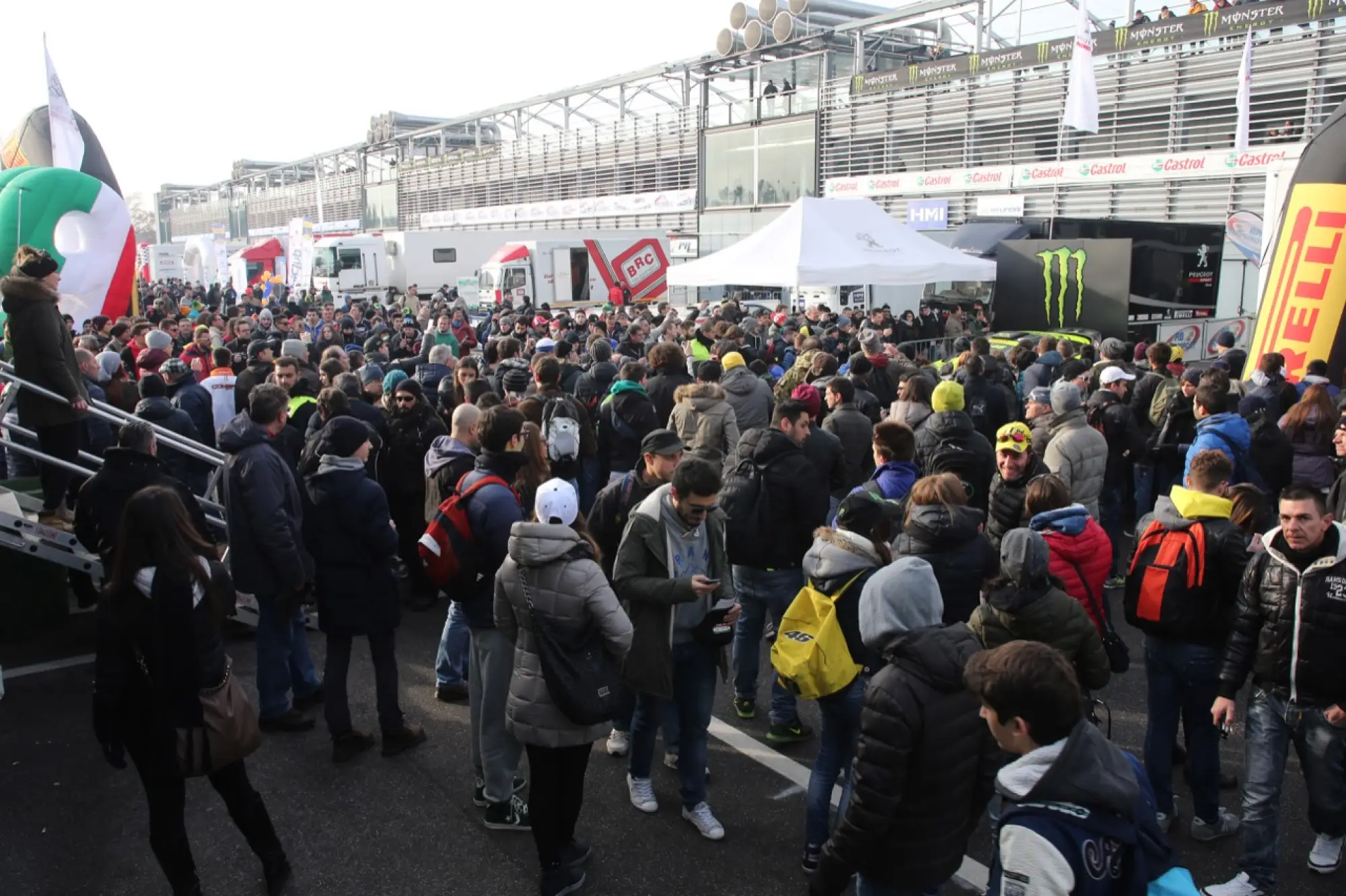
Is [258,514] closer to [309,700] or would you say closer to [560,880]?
[309,700]

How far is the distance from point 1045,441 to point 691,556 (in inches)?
138

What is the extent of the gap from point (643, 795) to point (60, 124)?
20.9m

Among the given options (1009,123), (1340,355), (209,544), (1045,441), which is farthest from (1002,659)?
(1009,123)

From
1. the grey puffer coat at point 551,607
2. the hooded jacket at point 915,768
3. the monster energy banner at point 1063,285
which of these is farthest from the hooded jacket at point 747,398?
the monster energy banner at point 1063,285

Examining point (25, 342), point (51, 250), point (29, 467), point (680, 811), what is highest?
point (51, 250)

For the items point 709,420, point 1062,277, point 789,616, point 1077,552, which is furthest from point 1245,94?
point 789,616

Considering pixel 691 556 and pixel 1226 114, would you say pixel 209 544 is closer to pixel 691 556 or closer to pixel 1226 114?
pixel 691 556

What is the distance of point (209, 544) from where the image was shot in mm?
3631

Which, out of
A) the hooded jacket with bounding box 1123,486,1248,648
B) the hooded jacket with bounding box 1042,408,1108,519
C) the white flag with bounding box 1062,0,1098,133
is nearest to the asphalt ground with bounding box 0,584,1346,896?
the hooded jacket with bounding box 1123,486,1248,648

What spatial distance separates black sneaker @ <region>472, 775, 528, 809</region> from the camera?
4.50m

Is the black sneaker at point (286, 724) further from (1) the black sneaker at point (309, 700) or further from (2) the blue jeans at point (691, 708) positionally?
(2) the blue jeans at point (691, 708)

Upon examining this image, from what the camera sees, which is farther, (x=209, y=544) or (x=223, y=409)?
(x=223, y=409)

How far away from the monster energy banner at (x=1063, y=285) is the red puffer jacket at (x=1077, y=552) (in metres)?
12.5

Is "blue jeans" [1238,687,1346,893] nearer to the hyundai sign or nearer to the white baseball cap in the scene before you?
the white baseball cap
